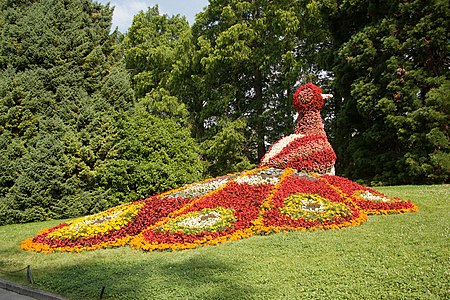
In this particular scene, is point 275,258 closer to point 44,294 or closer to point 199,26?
point 44,294

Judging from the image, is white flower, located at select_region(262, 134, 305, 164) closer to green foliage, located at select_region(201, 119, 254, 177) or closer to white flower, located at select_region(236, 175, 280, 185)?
white flower, located at select_region(236, 175, 280, 185)

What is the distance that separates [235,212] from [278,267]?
311cm

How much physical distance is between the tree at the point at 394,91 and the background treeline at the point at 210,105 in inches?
2.1

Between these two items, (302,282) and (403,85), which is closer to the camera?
Answer: (302,282)

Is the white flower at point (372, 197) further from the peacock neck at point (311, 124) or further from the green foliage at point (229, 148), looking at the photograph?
the green foliage at point (229, 148)

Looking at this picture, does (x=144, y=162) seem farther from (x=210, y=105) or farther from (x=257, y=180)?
(x=210, y=105)

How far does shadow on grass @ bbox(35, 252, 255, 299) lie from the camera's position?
491 cm

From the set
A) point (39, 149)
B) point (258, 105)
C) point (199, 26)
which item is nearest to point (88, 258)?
point (39, 149)

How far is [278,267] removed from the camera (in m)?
5.51

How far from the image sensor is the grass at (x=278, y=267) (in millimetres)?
4602

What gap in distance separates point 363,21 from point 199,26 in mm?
10633

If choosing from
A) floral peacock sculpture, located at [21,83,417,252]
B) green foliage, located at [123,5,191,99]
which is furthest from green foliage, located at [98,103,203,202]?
green foliage, located at [123,5,191,99]

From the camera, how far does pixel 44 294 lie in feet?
17.4

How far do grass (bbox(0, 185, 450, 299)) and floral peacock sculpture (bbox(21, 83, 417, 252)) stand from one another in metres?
0.42
